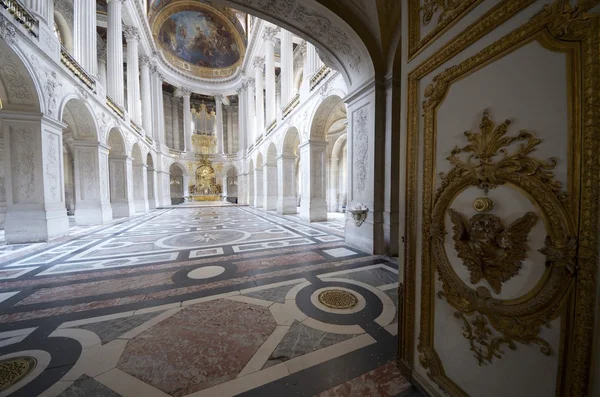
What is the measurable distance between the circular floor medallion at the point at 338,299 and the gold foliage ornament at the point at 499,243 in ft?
4.58

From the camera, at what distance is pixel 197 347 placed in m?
1.83

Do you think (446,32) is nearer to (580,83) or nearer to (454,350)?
(580,83)

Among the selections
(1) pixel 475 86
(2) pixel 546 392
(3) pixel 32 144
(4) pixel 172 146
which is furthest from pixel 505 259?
(4) pixel 172 146

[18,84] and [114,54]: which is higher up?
[114,54]

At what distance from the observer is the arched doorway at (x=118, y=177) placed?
11492 millimetres

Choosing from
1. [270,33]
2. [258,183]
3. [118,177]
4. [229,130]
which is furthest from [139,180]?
[229,130]

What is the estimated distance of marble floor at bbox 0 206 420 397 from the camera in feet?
4.96

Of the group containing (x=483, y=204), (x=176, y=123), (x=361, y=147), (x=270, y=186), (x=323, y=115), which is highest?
(x=176, y=123)

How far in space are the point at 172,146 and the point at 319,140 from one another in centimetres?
2346

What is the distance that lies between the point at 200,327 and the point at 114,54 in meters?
16.1

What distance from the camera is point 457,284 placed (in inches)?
48.4

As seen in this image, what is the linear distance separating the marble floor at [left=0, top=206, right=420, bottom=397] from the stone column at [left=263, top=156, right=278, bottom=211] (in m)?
9.91

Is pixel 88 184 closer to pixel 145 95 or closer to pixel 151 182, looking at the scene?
pixel 151 182

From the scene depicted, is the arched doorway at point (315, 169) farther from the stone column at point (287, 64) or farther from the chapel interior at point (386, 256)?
the stone column at point (287, 64)
